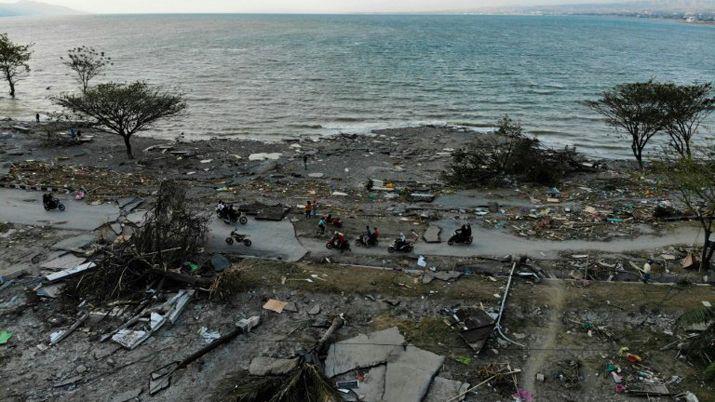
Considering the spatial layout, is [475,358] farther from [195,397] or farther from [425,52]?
[425,52]

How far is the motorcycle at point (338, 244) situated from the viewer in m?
15.7

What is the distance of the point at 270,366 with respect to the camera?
33.7 feet

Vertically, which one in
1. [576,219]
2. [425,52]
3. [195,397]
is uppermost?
[425,52]

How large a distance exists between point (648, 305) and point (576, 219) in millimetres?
6648

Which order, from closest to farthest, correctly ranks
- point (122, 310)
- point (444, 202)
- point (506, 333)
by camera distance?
point (506, 333) → point (122, 310) → point (444, 202)

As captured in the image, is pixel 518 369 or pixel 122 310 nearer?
pixel 518 369

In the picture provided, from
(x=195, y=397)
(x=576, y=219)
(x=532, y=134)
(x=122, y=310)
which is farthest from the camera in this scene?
(x=532, y=134)

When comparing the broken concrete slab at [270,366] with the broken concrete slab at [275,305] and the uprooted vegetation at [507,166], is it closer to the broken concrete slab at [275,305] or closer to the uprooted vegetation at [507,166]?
the broken concrete slab at [275,305]

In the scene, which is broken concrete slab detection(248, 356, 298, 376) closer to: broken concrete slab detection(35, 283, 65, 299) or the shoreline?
the shoreline

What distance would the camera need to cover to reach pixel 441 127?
36.4 meters

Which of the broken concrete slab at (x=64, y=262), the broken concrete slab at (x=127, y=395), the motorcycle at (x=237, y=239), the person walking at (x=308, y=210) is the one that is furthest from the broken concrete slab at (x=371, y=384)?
the broken concrete slab at (x=64, y=262)

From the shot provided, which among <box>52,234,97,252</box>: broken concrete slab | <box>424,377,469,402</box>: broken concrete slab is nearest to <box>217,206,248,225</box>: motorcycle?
<box>52,234,97,252</box>: broken concrete slab

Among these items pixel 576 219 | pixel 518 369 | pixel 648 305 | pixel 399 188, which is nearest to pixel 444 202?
pixel 399 188

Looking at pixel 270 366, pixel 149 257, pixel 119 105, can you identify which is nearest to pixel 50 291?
pixel 149 257
